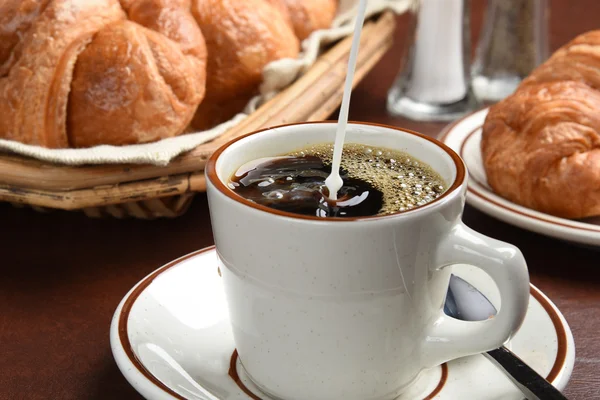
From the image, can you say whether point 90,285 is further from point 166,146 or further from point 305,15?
point 305,15

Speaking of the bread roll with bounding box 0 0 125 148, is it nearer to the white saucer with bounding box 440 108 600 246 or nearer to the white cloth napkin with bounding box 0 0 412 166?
the white cloth napkin with bounding box 0 0 412 166

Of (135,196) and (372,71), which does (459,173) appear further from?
(372,71)

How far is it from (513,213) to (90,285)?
499mm

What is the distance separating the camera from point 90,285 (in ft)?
2.80

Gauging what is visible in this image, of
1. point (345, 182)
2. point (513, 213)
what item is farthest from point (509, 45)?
point (345, 182)

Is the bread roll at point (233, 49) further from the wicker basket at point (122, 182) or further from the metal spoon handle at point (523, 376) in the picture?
the metal spoon handle at point (523, 376)

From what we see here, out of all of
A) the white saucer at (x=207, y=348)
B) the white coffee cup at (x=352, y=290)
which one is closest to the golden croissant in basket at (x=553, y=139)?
the white saucer at (x=207, y=348)

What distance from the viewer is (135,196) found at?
2.85ft

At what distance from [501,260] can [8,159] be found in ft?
1.92

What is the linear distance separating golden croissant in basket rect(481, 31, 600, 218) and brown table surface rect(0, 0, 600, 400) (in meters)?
0.05

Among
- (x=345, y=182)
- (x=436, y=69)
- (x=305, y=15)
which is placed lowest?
(x=436, y=69)

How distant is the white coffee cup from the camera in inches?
21.3

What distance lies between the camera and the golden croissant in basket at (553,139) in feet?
3.04

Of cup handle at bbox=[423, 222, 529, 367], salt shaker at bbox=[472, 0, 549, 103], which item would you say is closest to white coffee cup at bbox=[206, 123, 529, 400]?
cup handle at bbox=[423, 222, 529, 367]
